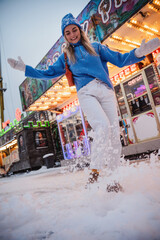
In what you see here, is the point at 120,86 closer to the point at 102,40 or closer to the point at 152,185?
the point at 102,40

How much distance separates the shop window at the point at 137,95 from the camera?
252 inches

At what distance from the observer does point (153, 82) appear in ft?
19.9

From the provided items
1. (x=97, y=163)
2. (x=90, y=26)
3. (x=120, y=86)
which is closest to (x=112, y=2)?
(x=90, y=26)

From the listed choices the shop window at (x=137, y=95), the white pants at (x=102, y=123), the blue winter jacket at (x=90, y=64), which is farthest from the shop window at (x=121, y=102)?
the white pants at (x=102, y=123)

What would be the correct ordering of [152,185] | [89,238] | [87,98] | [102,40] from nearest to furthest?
1. [89,238]
2. [152,185]
3. [87,98]
4. [102,40]

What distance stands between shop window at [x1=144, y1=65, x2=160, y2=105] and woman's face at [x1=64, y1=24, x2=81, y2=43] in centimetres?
510

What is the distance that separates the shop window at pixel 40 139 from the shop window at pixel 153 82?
27.7 feet

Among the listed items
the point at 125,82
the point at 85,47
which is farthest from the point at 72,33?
the point at 125,82

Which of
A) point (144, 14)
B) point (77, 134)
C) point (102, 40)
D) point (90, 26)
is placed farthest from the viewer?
point (77, 134)

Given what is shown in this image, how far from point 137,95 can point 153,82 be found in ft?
2.67

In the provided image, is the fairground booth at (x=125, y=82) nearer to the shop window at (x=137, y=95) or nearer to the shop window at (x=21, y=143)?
the shop window at (x=137, y=95)

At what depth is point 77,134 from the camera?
853 centimetres

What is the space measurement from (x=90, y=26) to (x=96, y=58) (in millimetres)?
4169

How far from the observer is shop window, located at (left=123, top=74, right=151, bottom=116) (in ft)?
21.0
